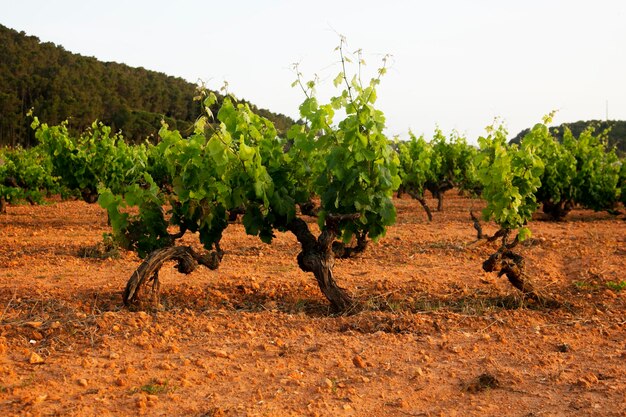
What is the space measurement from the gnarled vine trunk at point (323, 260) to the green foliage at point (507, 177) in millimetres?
1904

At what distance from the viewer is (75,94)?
39.0m

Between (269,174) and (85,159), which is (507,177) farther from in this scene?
(85,159)

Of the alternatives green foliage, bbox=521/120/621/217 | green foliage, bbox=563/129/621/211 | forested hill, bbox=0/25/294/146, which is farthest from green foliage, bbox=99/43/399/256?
forested hill, bbox=0/25/294/146

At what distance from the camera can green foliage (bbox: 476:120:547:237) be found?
6.23 m

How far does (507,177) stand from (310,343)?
3.00 meters

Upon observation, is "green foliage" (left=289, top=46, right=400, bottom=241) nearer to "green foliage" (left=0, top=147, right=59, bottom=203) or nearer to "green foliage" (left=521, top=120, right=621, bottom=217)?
"green foliage" (left=521, top=120, right=621, bottom=217)

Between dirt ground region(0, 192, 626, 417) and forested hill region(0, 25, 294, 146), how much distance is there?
25.6 m

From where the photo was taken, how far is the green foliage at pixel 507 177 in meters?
6.23

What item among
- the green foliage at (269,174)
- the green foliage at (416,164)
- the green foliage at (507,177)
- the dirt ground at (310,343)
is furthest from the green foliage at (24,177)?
the green foliage at (507,177)

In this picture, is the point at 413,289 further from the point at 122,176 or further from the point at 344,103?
the point at 122,176

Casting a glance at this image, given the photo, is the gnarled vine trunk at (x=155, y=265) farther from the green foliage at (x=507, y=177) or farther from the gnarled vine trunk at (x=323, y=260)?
the green foliage at (x=507, y=177)

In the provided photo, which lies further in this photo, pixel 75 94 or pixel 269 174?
pixel 75 94

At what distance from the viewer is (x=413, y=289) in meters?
6.09

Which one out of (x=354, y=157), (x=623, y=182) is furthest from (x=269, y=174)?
(x=623, y=182)
